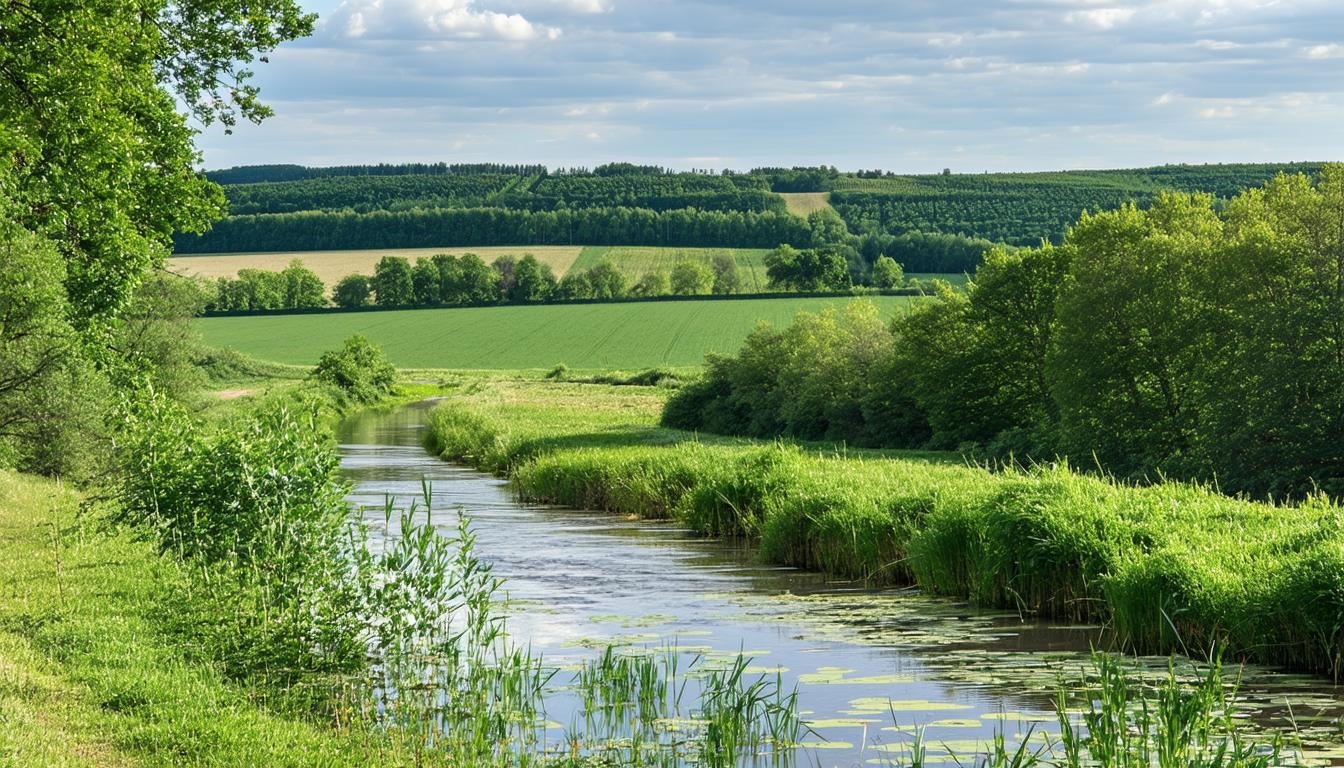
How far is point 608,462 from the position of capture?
28766 millimetres

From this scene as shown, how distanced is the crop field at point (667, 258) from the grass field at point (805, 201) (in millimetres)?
12060

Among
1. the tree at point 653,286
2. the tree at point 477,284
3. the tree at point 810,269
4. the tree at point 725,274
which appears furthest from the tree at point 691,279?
the tree at point 477,284

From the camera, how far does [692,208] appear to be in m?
167

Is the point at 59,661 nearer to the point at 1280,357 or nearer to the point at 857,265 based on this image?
the point at 1280,357

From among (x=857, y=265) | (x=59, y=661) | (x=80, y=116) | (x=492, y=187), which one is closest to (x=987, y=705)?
(x=59, y=661)

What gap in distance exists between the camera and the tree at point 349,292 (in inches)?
5138

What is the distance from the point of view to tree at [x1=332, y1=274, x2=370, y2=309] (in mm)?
130500

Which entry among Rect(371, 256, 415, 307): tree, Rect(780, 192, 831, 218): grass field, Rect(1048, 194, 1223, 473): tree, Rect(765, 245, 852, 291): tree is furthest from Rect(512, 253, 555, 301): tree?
Rect(1048, 194, 1223, 473): tree

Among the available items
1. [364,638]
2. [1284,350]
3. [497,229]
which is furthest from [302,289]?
[364,638]

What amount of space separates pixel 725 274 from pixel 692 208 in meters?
31.5

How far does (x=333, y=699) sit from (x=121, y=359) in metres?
15.1

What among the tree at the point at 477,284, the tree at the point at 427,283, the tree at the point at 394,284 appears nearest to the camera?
the tree at the point at 394,284

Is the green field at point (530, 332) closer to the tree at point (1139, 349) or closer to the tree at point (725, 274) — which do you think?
the tree at point (725, 274)

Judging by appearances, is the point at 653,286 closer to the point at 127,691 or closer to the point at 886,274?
the point at 886,274
